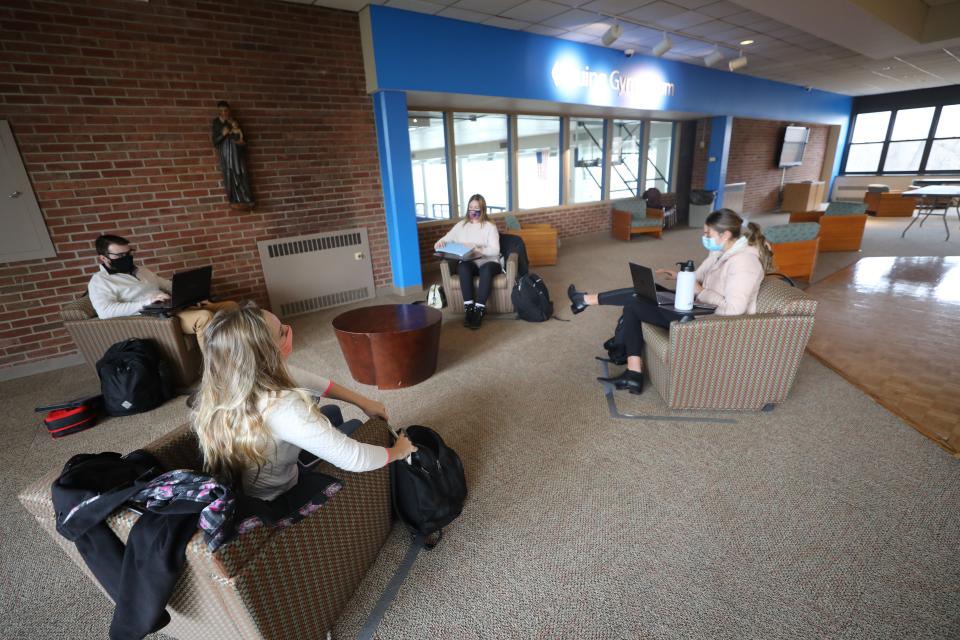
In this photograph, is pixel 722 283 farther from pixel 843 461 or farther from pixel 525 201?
pixel 525 201

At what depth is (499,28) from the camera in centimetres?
521

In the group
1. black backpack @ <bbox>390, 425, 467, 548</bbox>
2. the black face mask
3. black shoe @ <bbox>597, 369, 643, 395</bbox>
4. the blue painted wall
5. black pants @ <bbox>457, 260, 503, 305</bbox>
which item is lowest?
black shoe @ <bbox>597, 369, 643, 395</bbox>

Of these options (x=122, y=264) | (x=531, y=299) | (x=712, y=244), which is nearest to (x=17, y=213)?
(x=122, y=264)

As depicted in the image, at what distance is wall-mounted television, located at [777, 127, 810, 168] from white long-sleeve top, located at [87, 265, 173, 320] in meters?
13.5

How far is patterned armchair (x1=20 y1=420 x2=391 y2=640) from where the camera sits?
1.10m

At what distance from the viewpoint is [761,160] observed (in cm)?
1098

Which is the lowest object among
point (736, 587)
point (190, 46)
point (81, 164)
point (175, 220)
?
point (736, 587)

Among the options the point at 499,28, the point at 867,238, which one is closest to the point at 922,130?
the point at 867,238

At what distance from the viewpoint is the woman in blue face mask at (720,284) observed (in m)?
2.54

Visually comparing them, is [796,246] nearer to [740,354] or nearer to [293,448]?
[740,354]

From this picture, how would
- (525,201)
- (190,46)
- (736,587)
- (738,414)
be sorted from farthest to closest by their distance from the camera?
(525,201)
(190,46)
(738,414)
(736,587)

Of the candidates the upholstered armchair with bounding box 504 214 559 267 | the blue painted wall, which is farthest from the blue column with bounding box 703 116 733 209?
the upholstered armchair with bounding box 504 214 559 267

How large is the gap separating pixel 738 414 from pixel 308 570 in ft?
8.14

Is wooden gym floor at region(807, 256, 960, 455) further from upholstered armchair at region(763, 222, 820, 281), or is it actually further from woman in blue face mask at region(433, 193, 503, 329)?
woman in blue face mask at region(433, 193, 503, 329)
